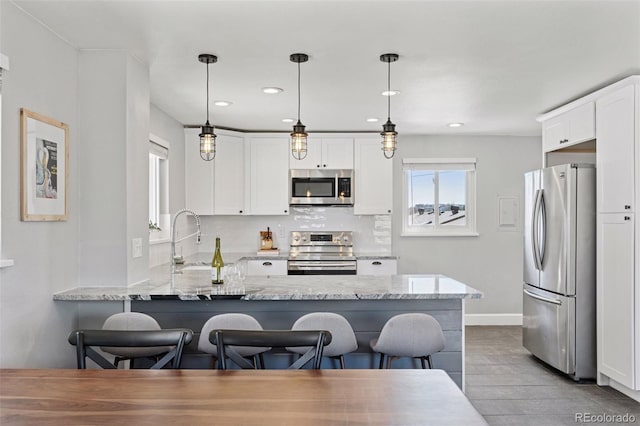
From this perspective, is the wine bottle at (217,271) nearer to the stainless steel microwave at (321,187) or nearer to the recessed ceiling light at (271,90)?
the recessed ceiling light at (271,90)

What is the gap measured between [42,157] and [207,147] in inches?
36.8

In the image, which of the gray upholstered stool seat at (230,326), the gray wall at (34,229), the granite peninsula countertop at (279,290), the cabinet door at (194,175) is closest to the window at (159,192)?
the cabinet door at (194,175)

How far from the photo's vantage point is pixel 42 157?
259cm

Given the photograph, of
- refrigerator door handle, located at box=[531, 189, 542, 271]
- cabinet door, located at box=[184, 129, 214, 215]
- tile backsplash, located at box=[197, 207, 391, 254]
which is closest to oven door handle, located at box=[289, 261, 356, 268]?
tile backsplash, located at box=[197, 207, 391, 254]

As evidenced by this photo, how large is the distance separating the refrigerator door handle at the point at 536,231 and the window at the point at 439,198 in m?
1.77

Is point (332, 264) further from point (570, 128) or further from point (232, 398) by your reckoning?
point (232, 398)

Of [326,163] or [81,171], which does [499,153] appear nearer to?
[326,163]

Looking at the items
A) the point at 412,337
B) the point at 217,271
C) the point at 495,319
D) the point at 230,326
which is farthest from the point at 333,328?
the point at 495,319

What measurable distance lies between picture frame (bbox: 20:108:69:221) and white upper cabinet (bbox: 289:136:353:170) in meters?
3.23

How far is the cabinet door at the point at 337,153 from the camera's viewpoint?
5.78 metres

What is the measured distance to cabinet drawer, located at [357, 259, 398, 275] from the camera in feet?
18.1

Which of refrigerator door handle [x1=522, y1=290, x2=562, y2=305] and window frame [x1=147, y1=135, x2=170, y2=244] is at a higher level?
window frame [x1=147, y1=135, x2=170, y2=244]

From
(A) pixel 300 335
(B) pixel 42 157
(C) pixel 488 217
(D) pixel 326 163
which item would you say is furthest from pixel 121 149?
(C) pixel 488 217

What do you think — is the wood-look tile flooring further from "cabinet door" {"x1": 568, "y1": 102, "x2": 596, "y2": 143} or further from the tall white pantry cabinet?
"cabinet door" {"x1": 568, "y1": 102, "x2": 596, "y2": 143}
